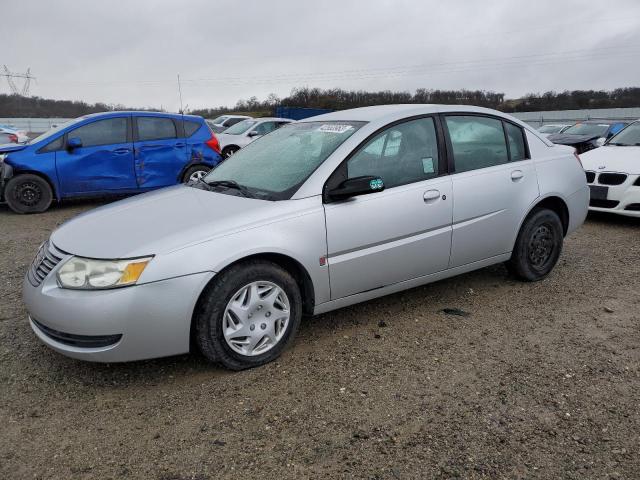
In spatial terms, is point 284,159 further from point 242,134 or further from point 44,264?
point 242,134

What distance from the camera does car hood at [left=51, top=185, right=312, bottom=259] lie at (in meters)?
2.98

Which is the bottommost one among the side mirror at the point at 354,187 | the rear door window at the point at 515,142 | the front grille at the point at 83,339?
the front grille at the point at 83,339

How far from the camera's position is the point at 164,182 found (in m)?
8.80

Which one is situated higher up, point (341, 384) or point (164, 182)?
point (164, 182)

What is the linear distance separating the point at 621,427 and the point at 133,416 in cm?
253

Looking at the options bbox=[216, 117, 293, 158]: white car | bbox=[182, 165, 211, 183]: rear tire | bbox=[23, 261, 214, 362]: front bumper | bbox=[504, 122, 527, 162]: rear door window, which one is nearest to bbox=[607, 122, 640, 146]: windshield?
bbox=[504, 122, 527, 162]: rear door window

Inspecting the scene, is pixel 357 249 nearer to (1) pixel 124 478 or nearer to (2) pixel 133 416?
(2) pixel 133 416

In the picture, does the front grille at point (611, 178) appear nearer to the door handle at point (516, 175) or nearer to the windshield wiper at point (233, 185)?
the door handle at point (516, 175)

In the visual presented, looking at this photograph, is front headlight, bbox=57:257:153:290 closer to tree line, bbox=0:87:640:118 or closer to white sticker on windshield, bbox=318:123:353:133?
white sticker on windshield, bbox=318:123:353:133

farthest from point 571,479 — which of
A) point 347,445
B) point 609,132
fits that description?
point 609,132

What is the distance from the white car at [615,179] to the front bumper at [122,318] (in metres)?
6.18

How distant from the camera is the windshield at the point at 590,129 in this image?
49.4 feet

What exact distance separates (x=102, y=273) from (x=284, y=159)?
1570 mm

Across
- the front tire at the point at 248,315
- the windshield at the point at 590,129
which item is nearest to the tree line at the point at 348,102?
the windshield at the point at 590,129
